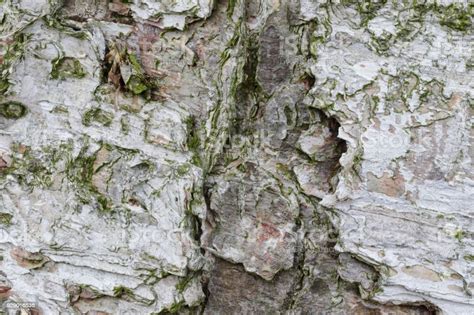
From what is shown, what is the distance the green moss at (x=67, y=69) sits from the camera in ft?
3.94

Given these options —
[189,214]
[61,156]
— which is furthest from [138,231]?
[61,156]

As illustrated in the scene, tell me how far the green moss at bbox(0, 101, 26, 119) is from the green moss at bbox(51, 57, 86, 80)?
101 mm

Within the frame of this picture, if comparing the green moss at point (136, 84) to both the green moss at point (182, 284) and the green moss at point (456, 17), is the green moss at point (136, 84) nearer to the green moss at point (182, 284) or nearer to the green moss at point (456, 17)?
the green moss at point (182, 284)

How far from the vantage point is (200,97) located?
3.92 ft

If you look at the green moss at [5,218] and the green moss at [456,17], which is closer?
the green moss at [456,17]

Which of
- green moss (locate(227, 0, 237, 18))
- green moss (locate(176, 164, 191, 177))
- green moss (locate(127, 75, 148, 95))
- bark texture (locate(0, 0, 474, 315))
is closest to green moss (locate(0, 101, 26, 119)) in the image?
bark texture (locate(0, 0, 474, 315))

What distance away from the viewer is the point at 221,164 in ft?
4.02

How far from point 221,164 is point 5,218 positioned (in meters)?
0.50

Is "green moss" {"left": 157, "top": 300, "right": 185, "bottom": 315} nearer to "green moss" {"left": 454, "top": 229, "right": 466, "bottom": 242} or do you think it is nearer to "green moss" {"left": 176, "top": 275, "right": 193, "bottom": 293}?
"green moss" {"left": 176, "top": 275, "right": 193, "bottom": 293}

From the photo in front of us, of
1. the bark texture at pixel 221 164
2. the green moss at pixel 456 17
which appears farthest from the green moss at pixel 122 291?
the green moss at pixel 456 17

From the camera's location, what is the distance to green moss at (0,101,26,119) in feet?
4.01

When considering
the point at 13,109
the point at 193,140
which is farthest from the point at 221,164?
the point at 13,109

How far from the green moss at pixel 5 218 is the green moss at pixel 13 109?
22 centimetres

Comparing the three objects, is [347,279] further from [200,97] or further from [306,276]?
[200,97]
